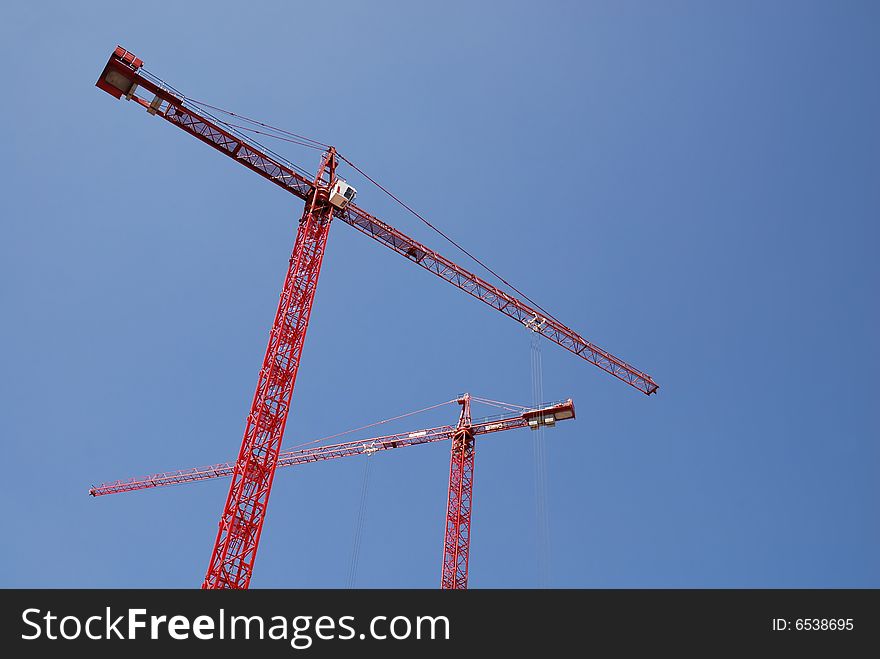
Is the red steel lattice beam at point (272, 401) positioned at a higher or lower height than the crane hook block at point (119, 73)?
lower

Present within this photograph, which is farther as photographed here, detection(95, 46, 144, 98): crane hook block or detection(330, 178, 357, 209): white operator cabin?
detection(330, 178, 357, 209): white operator cabin

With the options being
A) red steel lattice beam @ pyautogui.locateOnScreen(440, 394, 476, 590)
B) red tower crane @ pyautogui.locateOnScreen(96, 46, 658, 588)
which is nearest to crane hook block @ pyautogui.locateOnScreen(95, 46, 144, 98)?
red tower crane @ pyautogui.locateOnScreen(96, 46, 658, 588)

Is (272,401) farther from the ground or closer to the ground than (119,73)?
closer to the ground

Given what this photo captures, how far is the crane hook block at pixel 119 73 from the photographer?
37031 millimetres

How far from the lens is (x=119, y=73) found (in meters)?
37.4

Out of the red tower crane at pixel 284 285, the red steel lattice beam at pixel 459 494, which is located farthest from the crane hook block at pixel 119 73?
the red steel lattice beam at pixel 459 494

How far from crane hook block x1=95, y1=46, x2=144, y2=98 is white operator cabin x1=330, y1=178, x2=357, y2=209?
11.7 metres

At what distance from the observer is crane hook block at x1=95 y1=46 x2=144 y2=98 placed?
37031 mm

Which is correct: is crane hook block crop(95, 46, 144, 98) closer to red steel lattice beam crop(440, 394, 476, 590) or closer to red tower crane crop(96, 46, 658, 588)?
red tower crane crop(96, 46, 658, 588)

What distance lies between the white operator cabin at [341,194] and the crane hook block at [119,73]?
459 inches

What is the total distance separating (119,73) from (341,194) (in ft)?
42.2

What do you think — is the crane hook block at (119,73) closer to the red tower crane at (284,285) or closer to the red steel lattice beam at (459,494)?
the red tower crane at (284,285)
